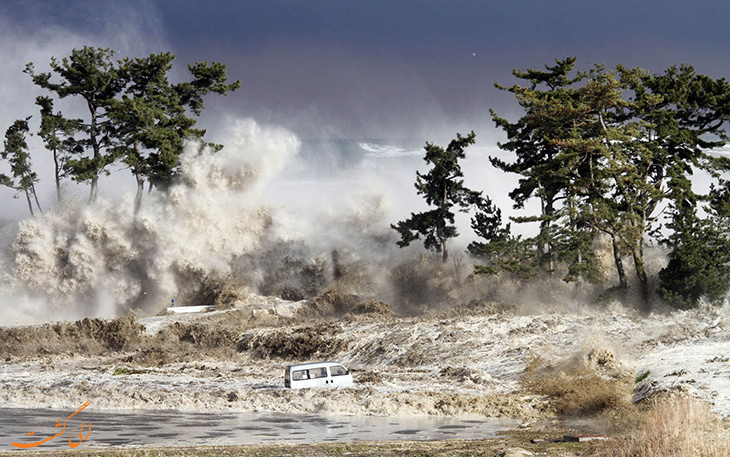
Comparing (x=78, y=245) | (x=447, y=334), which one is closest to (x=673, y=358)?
(x=447, y=334)

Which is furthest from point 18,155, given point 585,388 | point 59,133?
point 585,388

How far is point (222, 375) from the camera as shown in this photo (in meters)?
29.9

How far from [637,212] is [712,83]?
729 centimetres

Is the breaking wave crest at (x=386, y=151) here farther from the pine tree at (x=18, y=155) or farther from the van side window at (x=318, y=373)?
the van side window at (x=318, y=373)

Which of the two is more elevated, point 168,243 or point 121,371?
point 168,243

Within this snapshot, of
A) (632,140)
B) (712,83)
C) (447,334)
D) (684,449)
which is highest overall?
(712,83)

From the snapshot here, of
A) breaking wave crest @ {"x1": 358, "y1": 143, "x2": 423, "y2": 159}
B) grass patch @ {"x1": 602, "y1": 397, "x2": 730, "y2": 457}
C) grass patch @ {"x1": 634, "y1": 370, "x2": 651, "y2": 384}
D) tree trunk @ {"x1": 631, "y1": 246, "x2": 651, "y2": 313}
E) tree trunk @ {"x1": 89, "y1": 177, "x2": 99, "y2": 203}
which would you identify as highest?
breaking wave crest @ {"x1": 358, "y1": 143, "x2": 423, "y2": 159}

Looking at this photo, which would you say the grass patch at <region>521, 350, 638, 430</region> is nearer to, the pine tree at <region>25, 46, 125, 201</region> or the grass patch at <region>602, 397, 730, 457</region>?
the grass patch at <region>602, 397, 730, 457</region>

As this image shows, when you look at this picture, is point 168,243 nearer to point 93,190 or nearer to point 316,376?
point 93,190

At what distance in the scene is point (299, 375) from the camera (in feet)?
82.5

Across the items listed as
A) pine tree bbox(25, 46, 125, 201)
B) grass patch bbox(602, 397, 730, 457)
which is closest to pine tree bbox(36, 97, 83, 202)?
pine tree bbox(25, 46, 125, 201)

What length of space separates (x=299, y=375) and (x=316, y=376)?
1.65 ft

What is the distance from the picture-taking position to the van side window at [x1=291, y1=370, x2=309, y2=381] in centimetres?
2500

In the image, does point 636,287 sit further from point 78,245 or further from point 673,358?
point 78,245
